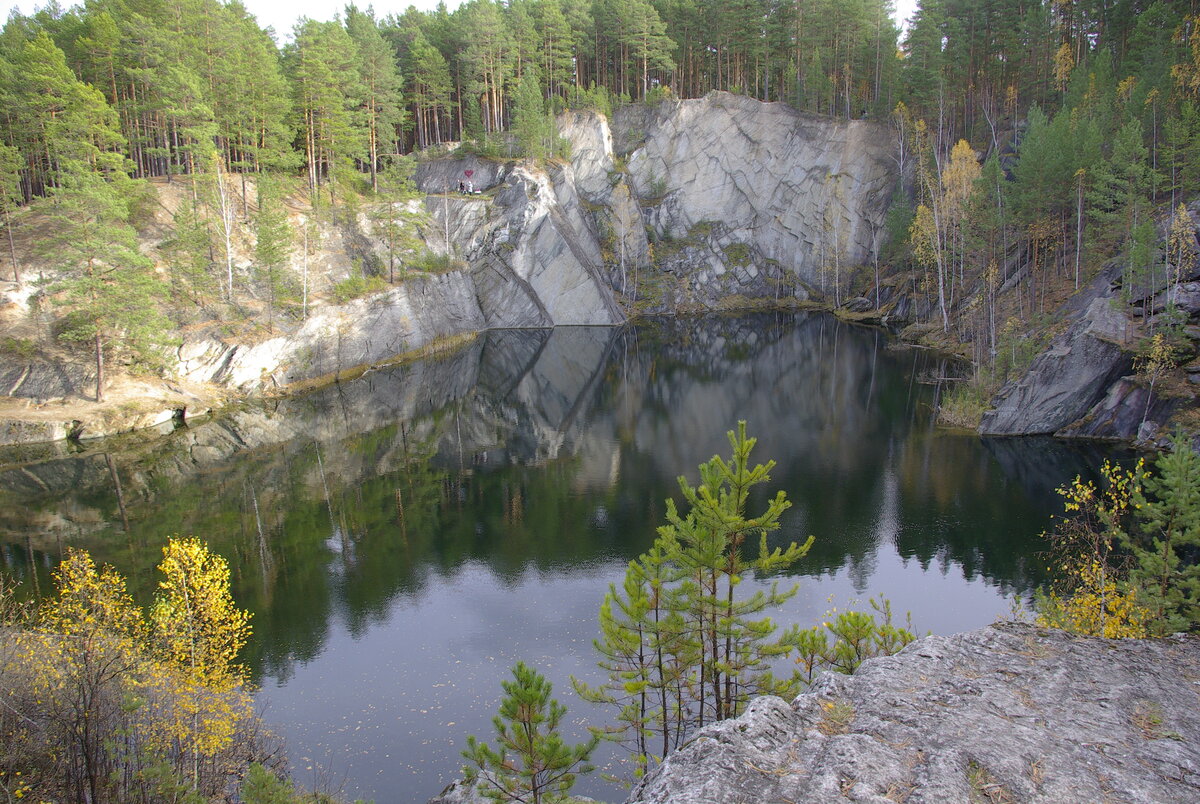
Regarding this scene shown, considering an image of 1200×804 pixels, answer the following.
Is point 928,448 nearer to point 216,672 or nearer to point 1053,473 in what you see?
point 1053,473

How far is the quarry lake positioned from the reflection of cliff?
0.15m

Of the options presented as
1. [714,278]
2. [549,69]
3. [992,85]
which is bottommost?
[714,278]

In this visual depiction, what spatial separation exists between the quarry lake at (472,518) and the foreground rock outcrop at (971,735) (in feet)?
28.5

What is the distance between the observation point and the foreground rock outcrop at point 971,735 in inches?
300

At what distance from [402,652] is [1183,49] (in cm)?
6094

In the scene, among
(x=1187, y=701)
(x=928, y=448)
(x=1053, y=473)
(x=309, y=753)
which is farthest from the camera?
(x=928, y=448)

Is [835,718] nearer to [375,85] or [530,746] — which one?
[530,746]

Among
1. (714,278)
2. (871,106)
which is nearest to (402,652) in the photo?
(714,278)

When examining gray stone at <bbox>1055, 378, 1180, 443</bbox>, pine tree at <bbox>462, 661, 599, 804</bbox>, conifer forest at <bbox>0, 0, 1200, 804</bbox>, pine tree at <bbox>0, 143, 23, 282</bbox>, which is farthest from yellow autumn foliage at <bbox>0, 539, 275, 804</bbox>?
gray stone at <bbox>1055, 378, 1180, 443</bbox>

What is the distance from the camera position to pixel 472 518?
102 ft

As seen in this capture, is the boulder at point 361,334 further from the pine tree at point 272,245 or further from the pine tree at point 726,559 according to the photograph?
the pine tree at point 726,559

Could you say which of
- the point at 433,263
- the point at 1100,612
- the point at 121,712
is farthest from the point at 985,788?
Answer: the point at 433,263

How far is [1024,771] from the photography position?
782cm

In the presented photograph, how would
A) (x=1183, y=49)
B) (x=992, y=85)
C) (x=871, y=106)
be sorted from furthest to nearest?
(x=871, y=106)
(x=992, y=85)
(x=1183, y=49)
